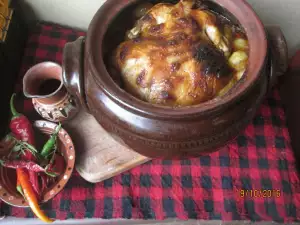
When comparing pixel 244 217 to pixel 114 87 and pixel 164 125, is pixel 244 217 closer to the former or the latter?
pixel 164 125

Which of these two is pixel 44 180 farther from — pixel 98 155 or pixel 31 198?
pixel 98 155

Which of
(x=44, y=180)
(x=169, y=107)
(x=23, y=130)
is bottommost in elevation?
(x=44, y=180)

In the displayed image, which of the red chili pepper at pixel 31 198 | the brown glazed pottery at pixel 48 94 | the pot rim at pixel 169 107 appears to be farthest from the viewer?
the brown glazed pottery at pixel 48 94

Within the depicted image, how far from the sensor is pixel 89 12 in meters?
1.48

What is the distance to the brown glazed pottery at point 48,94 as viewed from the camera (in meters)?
1.17

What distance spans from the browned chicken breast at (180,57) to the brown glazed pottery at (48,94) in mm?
324

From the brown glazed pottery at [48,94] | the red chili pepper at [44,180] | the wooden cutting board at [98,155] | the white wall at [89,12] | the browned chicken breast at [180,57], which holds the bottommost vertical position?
the red chili pepper at [44,180]

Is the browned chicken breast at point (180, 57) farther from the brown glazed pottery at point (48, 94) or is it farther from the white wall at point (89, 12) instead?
the white wall at point (89, 12)

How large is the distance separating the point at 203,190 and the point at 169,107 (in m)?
0.49

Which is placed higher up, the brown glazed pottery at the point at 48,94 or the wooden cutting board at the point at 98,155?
the brown glazed pottery at the point at 48,94

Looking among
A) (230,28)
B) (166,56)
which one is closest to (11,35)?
(166,56)

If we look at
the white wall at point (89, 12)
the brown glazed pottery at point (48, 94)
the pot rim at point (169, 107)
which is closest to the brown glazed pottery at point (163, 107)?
the pot rim at point (169, 107)

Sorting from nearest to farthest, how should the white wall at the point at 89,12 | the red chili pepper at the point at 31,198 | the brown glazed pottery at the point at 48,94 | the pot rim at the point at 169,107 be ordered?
the pot rim at the point at 169,107 → the red chili pepper at the point at 31,198 → the brown glazed pottery at the point at 48,94 → the white wall at the point at 89,12

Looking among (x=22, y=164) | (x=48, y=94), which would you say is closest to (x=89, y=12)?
(x=48, y=94)
